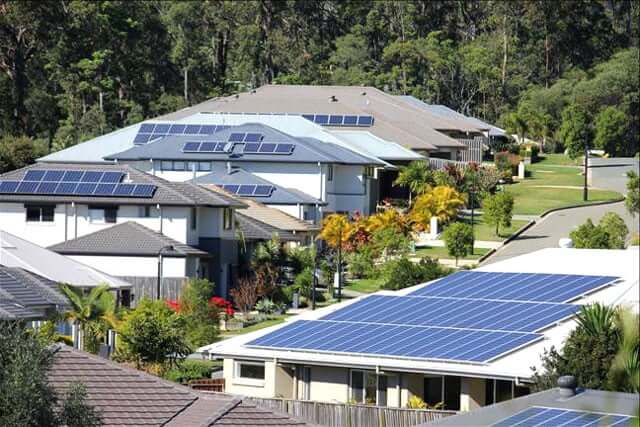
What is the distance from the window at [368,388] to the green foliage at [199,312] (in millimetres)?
11096

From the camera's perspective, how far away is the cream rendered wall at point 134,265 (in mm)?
53812

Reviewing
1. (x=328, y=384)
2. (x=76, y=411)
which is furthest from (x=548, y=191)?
(x=76, y=411)

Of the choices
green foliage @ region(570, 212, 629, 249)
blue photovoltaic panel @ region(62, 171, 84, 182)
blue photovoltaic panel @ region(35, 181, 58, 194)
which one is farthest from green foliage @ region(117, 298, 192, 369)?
green foliage @ region(570, 212, 629, 249)

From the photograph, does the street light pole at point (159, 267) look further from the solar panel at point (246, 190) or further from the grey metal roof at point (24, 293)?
the solar panel at point (246, 190)

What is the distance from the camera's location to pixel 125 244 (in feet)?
178

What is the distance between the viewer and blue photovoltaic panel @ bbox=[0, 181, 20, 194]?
57.7 metres

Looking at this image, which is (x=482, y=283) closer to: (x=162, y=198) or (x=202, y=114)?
(x=162, y=198)

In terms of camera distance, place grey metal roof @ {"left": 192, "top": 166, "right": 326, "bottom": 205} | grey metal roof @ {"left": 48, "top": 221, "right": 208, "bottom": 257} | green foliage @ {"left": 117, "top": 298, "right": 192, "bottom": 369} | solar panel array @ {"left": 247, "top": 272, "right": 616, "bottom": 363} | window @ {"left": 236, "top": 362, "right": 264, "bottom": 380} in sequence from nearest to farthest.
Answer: solar panel array @ {"left": 247, "top": 272, "right": 616, "bottom": 363} → window @ {"left": 236, "top": 362, "right": 264, "bottom": 380} → green foliage @ {"left": 117, "top": 298, "right": 192, "bottom": 369} → grey metal roof @ {"left": 48, "top": 221, "right": 208, "bottom": 257} → grey metal roof @ {"left": 192, "top": 166, "right": 326, "bottom": 205}

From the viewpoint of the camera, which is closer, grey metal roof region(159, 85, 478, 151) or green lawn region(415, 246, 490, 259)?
green lawn region(415, 246, 490, 259)

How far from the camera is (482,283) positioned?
36.4m

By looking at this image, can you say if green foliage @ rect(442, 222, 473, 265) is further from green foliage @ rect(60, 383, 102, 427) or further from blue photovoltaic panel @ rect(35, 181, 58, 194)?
green foliage @ rect(60, 383, 102, 427)

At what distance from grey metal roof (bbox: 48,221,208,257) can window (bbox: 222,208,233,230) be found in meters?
2.33

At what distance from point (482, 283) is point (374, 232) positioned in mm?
26458

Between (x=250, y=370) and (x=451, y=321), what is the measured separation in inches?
157
